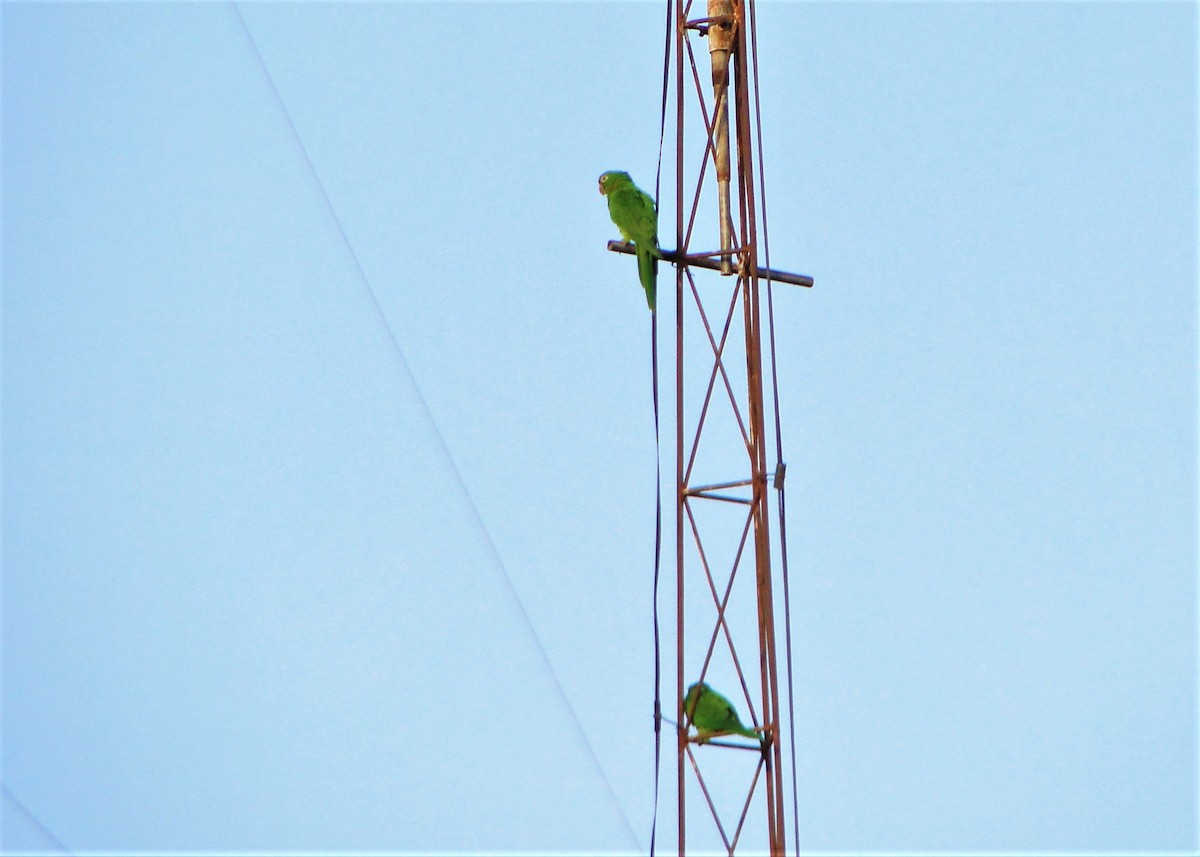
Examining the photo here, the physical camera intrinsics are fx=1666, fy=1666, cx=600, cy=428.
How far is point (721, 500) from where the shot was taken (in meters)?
9.12

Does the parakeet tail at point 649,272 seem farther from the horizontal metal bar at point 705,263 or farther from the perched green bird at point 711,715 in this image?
the perched green bird at point 711,715

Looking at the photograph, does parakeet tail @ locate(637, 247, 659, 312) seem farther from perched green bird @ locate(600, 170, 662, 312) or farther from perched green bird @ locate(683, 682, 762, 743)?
perched green bird @ locate(683, 682, 762, 743)

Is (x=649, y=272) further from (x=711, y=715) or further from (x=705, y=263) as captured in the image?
(x=711, y=715)

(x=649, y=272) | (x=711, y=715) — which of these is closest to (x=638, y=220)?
(x=649, y=272)

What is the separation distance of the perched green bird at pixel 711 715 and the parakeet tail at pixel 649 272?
2.17 metres

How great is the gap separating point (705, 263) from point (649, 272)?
1.07ft

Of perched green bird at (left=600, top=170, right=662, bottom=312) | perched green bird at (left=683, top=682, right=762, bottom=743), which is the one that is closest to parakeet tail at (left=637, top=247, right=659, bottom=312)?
perched green bird at (left=600, top=170, right=662, bottom=312)

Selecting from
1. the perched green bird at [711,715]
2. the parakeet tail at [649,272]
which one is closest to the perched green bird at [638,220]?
the parakeet tail at [649,272]

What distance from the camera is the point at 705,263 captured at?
30.5 ft

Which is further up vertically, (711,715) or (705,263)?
(705,263)

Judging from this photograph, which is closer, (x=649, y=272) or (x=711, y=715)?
(x=711, y=715)

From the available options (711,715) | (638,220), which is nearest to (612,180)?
(638,220)

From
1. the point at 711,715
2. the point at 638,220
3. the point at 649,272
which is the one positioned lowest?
the point at 711,715

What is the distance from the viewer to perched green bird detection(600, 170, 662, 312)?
9.40 meters
